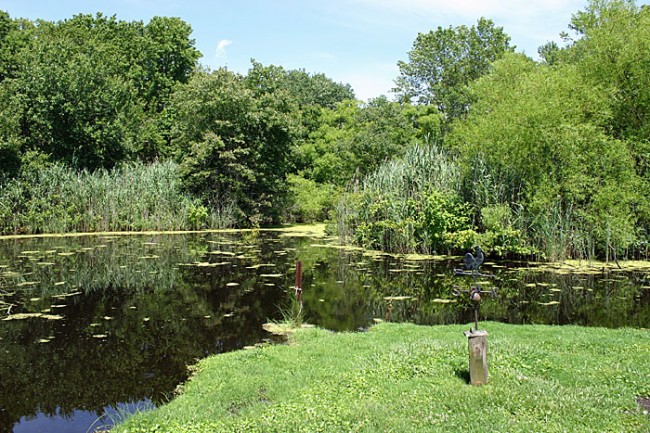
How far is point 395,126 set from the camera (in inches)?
1174

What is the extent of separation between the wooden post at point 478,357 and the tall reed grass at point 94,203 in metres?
21.7

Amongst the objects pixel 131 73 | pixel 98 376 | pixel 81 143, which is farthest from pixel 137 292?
pixel 131 73

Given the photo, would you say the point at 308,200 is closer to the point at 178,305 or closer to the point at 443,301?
the point at 443,301

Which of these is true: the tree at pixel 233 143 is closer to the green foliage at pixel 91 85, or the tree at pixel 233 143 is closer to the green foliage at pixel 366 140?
the green foliage at pixel 366 140

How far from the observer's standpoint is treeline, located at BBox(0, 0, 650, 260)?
647 inches

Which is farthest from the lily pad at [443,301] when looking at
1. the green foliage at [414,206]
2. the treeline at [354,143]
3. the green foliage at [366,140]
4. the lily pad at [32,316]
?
the green foliage at [366,140]

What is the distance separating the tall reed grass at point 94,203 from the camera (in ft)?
76.5

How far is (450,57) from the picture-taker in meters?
40.7

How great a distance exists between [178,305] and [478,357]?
730cm

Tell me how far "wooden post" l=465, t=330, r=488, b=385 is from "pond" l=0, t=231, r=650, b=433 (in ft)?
2.37

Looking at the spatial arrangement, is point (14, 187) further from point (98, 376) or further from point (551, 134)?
point (551, 134)

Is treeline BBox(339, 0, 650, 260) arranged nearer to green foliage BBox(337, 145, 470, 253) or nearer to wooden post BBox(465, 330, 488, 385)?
green foliage BBox(337, 145, 470, 253)

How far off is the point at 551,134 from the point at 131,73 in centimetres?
3155

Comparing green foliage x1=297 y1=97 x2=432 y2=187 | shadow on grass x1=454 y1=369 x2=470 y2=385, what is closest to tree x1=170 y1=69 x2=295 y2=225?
green foliage x1=297 y1=97 x2=432 y2=187
